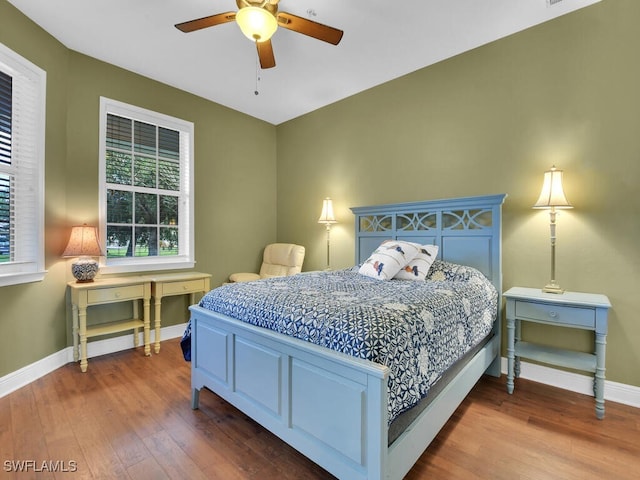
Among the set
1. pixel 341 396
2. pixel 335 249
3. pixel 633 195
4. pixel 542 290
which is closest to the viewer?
pixel 341 396

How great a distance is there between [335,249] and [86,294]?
101 inches

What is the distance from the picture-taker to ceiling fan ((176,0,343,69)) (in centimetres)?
176

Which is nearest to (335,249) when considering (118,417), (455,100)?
(455,100)

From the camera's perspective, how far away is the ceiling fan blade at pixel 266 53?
7.07ft

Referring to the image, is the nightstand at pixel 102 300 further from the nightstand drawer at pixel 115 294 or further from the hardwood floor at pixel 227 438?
the hardwood floor at pixel 227 438

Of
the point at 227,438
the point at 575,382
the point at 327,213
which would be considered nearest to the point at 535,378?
the point at 575,382

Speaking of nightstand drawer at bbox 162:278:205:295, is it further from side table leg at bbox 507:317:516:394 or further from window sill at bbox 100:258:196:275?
side table leg at bbox 507:317:516:394

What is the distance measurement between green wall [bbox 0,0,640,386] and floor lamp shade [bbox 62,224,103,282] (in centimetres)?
14

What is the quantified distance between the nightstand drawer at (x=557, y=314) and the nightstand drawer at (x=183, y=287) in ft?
9.71

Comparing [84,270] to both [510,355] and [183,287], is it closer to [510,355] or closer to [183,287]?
[183,287]

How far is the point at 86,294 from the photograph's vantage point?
2.64 meters

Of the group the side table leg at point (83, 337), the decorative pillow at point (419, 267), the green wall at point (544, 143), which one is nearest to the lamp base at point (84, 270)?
the side table leg at point (83, 337)

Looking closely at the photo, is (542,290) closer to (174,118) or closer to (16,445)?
(16,445)

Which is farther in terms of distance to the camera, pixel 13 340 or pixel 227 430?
pixel 13 340
